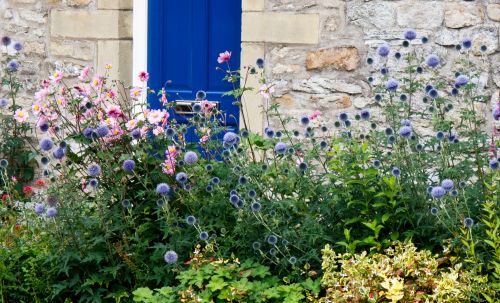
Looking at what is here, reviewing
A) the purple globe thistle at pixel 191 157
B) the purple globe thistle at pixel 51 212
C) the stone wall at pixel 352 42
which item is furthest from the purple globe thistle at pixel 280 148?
the stone wall at pixel 352 42

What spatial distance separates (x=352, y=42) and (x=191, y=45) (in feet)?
4.79

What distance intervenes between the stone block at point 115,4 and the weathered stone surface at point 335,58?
5.41ft

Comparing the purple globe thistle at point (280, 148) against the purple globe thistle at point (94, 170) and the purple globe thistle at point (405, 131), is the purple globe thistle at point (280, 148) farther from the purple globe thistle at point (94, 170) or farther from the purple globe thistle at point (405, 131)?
the purple globe thistle at point (94, 170)

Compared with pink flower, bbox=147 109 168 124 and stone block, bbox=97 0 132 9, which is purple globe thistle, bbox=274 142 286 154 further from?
stone block, bbox=97 0 132 9

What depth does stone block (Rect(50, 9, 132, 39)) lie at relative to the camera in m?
7.44

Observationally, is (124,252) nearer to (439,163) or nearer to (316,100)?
(439,163)

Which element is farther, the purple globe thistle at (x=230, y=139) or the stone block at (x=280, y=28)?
the stone block at (x=280, y=28)

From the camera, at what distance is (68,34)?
25.0ft

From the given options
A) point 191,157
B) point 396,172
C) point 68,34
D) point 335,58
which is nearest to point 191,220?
point 191,157

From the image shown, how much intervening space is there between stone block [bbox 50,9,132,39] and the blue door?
0.22m

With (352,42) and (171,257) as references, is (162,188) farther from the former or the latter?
(352,42)

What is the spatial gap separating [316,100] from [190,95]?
3.89 ft

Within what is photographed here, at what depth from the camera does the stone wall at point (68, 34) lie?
745 cm

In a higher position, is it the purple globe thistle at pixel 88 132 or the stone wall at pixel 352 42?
the stone wall at pixel 352 42
